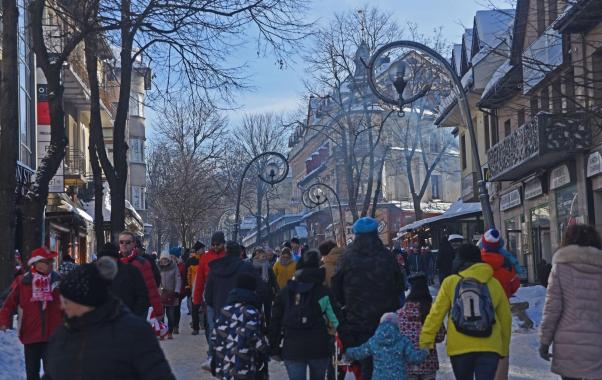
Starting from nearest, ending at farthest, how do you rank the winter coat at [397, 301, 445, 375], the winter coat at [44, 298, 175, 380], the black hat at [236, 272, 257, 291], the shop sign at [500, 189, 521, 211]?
the winter coat at [44, 298, 175, 380]
the black hat at [236, 272, 257, 291]
the winter coat at [397, 301, 445, 375]
the shop sign at [500, 189, 521, 211]

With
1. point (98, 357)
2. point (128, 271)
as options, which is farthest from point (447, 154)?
point (98, 357)

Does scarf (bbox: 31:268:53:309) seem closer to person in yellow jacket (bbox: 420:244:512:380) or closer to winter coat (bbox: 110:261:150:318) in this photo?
winter coat (bbox: 110:261:150:318)

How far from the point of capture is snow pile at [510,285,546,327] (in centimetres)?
1891

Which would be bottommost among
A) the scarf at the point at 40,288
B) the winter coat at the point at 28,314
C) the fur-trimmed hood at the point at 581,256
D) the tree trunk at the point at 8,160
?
the winter coat at the point at 28,314

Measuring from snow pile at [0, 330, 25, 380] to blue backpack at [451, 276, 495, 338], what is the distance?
6.49m

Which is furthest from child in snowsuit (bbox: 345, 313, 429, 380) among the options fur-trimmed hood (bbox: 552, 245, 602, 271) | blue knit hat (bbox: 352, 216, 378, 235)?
fur-trimmed hood (bbox: 552, 245, 602, 271)

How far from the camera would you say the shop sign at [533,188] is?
99.2 feet

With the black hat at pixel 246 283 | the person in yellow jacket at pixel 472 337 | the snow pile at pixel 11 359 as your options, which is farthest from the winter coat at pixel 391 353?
the snow pile at pixel 11 359

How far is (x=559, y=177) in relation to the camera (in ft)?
91.1

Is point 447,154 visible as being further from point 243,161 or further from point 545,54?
point 545,54

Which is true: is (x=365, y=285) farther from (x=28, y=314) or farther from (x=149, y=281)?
(x=28, y=314)

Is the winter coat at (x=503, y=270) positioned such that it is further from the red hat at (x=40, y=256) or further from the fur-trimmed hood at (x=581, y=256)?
the red hat at (x=40, y=256)

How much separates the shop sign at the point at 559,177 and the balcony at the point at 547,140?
25 cm

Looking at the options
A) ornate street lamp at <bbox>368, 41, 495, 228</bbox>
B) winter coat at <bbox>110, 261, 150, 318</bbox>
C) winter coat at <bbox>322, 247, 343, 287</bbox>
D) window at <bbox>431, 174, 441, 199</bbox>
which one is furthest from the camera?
window at <bbox>431, 174, 441, 199</bbox>
